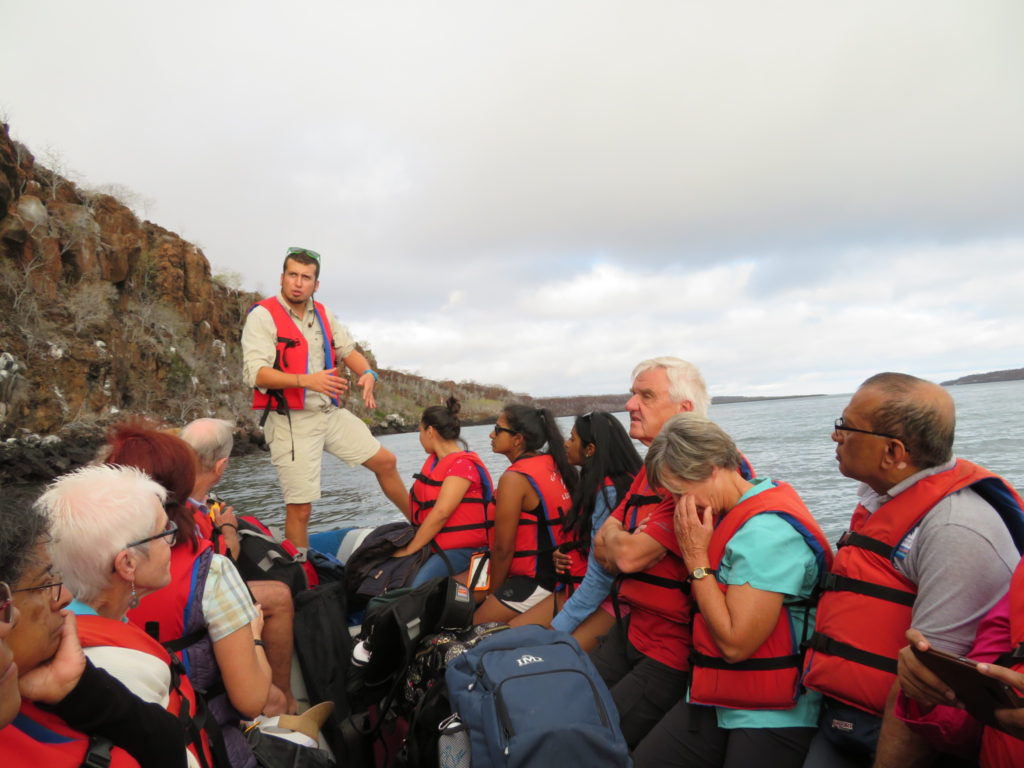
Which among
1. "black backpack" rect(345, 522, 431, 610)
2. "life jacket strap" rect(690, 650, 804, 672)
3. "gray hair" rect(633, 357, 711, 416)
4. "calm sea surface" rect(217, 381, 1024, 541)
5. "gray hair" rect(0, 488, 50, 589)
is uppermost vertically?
"gray hair" rect(633, 357, 711, 416)

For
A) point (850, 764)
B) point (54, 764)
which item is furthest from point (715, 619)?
point (54, 764)

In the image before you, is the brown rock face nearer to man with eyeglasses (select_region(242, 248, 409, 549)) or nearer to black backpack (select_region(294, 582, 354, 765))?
man with eyeglasses (select_region(242, 248, 409, 549))

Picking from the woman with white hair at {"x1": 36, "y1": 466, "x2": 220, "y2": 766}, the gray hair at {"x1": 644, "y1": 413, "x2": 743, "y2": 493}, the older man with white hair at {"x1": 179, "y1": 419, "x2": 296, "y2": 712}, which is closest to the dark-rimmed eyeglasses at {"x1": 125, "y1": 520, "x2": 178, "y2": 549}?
the woman with white hair at {"x1": 36, "y1": 466, "x2": 220, "y2": 766}

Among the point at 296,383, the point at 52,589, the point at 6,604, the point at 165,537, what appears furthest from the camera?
the point at 296,383

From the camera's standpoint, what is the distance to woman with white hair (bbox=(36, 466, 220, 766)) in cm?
143

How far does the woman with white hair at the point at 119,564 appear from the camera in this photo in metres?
1.43

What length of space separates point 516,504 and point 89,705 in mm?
2323

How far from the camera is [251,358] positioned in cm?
397

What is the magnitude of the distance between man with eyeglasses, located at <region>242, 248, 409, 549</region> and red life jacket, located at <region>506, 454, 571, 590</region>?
145 cm

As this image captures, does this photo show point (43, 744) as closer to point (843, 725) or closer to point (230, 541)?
point (843, 725)

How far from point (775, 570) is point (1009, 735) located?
0.64 metres

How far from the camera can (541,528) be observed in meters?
3.37

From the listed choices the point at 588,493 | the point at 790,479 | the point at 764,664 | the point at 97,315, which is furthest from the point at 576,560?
the point at 97,315

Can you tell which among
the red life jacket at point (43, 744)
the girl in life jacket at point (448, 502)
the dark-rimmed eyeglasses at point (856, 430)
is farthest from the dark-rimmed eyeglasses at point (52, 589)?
the girl in life jacket at point (448, 502)
